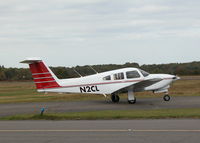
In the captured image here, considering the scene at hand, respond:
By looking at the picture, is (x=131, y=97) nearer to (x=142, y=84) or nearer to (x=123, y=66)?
(x=142, y=84)

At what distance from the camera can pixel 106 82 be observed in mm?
24359

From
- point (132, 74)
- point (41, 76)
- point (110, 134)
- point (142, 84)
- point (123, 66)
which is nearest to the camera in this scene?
point (110, 134)

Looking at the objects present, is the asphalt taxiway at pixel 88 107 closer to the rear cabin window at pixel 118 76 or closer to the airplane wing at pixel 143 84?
the airplane wing at pixel 143 84

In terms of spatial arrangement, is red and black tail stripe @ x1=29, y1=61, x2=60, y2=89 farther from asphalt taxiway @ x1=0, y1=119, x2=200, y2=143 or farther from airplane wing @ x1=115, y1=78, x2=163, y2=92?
asphalt taxiway @ x1=0, y1=119, x2=200, y2=143

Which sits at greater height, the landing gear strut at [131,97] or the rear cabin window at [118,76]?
the rear cabin window at [118,76]

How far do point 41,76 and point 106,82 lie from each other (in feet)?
13.8

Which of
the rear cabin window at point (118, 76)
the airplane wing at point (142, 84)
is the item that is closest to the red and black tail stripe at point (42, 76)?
the rear cabin window at point (118, 76)

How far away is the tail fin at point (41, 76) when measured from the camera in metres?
24.6

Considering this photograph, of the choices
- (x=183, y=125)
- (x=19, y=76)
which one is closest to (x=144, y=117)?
(x=183, y=125)

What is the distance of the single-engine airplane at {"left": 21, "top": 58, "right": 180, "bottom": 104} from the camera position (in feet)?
78.7

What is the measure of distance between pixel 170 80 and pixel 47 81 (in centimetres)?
795

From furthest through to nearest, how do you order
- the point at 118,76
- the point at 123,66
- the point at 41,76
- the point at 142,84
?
the point at 123,66
the point at 41,76
the point at 118,76
the point at 142,84

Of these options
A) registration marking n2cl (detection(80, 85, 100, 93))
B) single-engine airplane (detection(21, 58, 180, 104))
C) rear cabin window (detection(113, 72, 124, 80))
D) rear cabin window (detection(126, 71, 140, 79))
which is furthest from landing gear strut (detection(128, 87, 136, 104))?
registration marking n2cl (detection(80, 85, 100, 93))

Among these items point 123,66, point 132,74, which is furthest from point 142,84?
point 123,66
